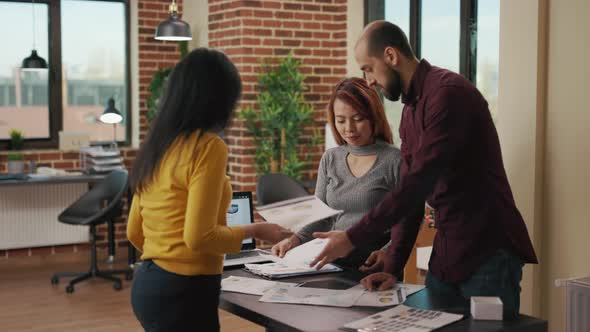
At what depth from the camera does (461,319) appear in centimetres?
230

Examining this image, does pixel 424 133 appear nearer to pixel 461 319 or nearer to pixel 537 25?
pixel 461 319

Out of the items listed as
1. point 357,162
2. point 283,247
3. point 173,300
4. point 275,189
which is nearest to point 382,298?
point 283,247

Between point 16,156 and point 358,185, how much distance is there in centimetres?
474

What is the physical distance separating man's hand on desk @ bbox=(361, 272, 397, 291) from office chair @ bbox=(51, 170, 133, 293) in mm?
4139

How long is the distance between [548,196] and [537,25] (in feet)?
2.44

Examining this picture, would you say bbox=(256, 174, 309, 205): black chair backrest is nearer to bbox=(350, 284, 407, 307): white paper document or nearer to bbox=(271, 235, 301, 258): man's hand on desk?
bbox=(271, 235, 301, 258): man's hand on desk

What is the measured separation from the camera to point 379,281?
106 inches

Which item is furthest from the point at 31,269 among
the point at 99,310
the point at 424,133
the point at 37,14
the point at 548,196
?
the point at 424,133

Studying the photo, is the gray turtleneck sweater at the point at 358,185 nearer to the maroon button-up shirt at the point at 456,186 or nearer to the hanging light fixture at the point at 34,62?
the maroon button-up shirt at the point at 456,186

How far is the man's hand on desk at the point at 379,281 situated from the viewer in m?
2.65

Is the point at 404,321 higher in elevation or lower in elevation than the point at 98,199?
higher

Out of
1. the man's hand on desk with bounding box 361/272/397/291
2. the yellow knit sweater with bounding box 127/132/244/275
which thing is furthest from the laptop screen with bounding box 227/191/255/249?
the yellow knit sweater with bounding box 127/132/244/275

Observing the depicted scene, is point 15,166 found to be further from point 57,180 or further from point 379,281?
point 379,281

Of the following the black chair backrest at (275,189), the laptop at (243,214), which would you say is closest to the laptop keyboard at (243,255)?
the laptop at (243,214)
